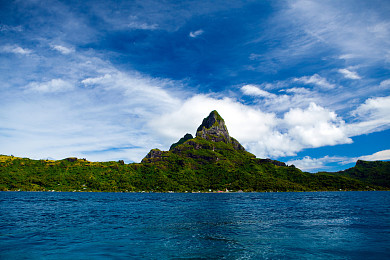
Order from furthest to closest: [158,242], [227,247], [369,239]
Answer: [369,239] < [158,242] < [227,247]

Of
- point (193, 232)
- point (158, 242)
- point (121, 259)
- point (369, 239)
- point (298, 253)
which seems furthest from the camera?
point (193, 232)

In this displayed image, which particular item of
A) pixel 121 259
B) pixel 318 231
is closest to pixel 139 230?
pixel 121 259

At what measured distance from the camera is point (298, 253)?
21.9 metres

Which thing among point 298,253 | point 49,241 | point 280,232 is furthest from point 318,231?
point 49,241

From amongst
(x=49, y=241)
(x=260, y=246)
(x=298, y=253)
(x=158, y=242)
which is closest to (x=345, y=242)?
(x=298, y=253)

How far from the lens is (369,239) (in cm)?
2823

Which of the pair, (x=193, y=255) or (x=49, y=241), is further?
(x=49, y=241)

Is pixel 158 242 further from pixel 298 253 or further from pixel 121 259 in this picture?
pixel 298 253

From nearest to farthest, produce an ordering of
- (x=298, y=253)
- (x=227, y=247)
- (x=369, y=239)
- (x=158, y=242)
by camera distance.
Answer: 1. (x=298, y=253)
2. (x=227, y=247)
3. (x=158, y=242)
4. (x=369, y=239)

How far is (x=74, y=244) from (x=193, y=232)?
15314 millimetres

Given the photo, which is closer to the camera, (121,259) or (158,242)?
(121,259)

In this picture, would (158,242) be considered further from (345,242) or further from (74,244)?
(345,242)

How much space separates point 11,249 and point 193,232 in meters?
20.9

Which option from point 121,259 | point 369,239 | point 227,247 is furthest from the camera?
point 369,239
